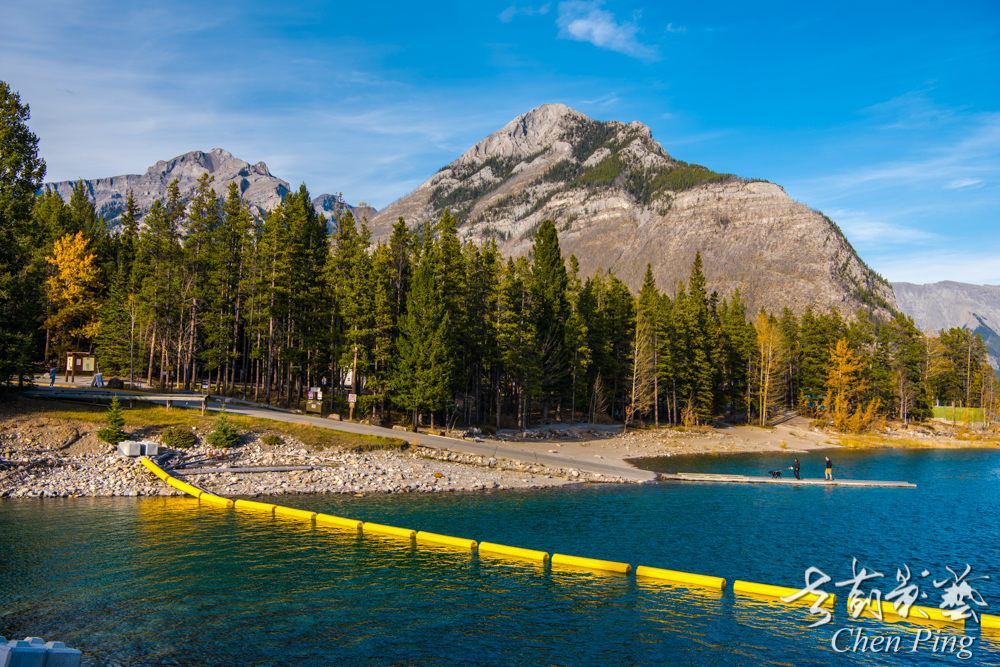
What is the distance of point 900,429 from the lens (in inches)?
3140

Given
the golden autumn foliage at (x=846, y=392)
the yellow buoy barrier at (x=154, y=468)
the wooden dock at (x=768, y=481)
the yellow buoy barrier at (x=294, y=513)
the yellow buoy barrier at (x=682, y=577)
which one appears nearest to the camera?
the yellow buoy barrier at (x=682, y=577)

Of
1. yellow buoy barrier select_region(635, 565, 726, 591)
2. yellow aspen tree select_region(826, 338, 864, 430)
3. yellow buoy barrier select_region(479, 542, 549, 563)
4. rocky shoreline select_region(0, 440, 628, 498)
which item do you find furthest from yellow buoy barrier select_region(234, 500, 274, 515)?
yellow aspen tree select_region(826, 338, 864, 430)

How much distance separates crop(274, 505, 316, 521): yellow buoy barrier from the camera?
2534cm

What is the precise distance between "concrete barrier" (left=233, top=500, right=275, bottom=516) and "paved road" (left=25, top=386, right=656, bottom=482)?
42.9ft

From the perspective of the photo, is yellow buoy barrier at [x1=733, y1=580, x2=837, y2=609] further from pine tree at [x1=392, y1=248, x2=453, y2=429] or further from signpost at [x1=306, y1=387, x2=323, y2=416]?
signpost at [x1=306, y1=387, x2=323, y2=416]

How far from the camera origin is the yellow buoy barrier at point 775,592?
17.1 meters

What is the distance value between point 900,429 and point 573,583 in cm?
8188

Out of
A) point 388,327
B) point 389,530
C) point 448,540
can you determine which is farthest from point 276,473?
point 388,327

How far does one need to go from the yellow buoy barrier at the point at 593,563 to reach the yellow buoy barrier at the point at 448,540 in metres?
3.39

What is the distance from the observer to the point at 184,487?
2925cm

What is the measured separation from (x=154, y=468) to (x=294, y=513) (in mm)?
11078

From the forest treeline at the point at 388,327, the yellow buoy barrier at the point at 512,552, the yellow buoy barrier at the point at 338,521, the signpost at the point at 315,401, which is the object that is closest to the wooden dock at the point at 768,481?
the forest treeline at the point at 388,327

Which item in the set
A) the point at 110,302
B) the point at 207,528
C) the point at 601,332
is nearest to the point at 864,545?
the point at 207,528

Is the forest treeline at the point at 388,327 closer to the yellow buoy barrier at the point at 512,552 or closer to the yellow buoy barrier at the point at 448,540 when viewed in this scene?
the yellow buoy barrier at the point at 448,540
